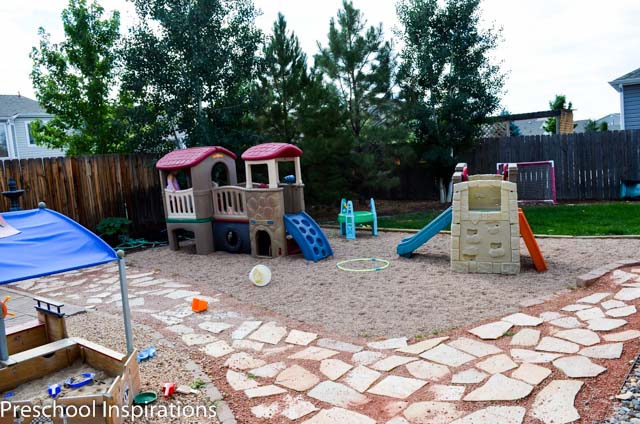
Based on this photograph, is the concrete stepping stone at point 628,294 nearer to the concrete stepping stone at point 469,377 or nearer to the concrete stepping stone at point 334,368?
the concrete stepping stone at point 469,377

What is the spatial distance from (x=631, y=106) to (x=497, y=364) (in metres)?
14.8

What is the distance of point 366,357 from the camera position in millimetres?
4023

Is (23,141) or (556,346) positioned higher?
(23,141)

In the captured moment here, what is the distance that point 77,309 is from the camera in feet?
18.9

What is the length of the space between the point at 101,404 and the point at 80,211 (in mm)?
8429

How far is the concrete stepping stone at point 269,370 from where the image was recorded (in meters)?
3.85

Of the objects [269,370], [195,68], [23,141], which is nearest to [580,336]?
[269,370]

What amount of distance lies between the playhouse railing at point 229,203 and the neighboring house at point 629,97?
1268 cm

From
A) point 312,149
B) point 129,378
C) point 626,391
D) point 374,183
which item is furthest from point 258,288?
point 374,183

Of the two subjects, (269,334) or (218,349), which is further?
(269,334)

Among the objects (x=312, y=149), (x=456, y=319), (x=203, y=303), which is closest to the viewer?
(x=456, y=319)

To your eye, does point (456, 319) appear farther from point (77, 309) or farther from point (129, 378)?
point (77, 309)

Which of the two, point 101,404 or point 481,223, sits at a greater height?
point 481,223

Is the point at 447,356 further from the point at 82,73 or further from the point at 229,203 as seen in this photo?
the point at 82,73
